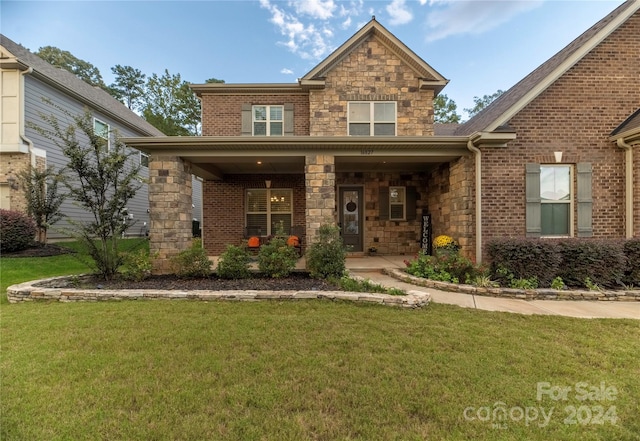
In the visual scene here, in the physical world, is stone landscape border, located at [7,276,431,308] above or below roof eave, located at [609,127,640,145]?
below

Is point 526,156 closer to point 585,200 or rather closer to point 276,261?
point 585,200

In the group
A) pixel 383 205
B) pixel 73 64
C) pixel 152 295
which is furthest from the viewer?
pixel 73 64

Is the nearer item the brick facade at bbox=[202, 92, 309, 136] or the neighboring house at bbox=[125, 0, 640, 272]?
the neighboring house at bbox=[125, 0, 640, 272]

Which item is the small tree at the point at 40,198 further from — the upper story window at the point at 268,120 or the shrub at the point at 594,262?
the shrub at the point at 594,262

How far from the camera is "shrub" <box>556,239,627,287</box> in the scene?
548 centimetres

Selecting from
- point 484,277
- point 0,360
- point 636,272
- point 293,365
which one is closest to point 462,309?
point 484,277

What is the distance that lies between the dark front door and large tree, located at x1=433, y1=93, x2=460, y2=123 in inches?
750

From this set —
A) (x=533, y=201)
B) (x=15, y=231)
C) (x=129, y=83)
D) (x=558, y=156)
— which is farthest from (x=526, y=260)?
(x=129, y=83)

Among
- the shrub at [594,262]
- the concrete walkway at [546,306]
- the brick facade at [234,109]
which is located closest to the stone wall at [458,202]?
the shrub at [594,262]

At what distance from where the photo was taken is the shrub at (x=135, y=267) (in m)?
5.98

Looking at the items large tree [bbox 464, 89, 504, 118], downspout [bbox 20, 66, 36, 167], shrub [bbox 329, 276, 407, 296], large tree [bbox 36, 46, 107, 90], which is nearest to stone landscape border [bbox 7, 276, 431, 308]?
shrub [bbox 329, 276, 407, 296]

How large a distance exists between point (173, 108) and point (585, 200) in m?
27.1

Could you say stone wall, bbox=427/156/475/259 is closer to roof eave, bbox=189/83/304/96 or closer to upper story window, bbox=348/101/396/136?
upper story window, bbox=348/101/396/136

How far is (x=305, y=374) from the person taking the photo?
8.65 ft
